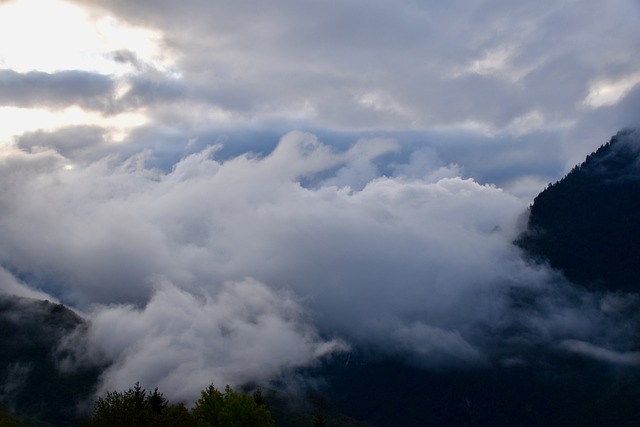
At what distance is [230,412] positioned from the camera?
437 ft

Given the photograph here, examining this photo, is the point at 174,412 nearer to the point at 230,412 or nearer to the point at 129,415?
the point at 230,412

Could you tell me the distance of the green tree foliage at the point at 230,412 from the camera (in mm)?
133125

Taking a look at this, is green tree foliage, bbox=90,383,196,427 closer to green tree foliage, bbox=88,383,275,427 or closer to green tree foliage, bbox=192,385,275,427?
green tree foliage, bbox=88,383,275,427

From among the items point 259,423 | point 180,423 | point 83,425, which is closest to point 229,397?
point 259,423

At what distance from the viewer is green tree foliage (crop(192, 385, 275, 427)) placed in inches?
5241

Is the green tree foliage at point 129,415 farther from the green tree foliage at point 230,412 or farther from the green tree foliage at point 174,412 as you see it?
the green tree foliage at point 230,412

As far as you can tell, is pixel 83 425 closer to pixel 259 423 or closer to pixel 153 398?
pixel 153 398

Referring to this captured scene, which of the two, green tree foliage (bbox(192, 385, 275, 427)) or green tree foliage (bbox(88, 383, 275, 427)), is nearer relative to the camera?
green tree foliage (bbox(88, 383, 275, 427))

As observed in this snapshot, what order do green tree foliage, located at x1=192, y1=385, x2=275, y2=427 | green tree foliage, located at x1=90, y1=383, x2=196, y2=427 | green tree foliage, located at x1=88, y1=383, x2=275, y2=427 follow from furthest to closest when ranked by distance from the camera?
green tree foliage, located at x1=192, y1=385, x2=275, y2=427 < green tree foliage, located at x1=88, y1=383, x2=275, y2=427 < green tree foliage, located at x1=90, y1=383, x2=196, y2=427

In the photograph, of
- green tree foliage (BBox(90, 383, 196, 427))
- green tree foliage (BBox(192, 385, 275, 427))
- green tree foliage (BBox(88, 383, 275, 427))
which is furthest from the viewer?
green tree foliage (BBox(192, 385, 275, 427))

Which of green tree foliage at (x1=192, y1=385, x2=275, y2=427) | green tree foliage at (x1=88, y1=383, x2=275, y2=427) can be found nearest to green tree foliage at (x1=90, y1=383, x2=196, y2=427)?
green tree foliage at (x1=88, y1=383, x2=275, y2=427)

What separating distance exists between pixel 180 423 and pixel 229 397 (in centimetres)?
1714

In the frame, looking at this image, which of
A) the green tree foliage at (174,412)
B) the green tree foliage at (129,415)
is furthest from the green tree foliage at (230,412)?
the green tree foliage at (129,415)

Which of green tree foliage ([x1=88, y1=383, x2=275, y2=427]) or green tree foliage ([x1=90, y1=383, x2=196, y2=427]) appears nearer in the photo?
green tree foliage ([x1=90, y1=383, x2=196, y2=427])
